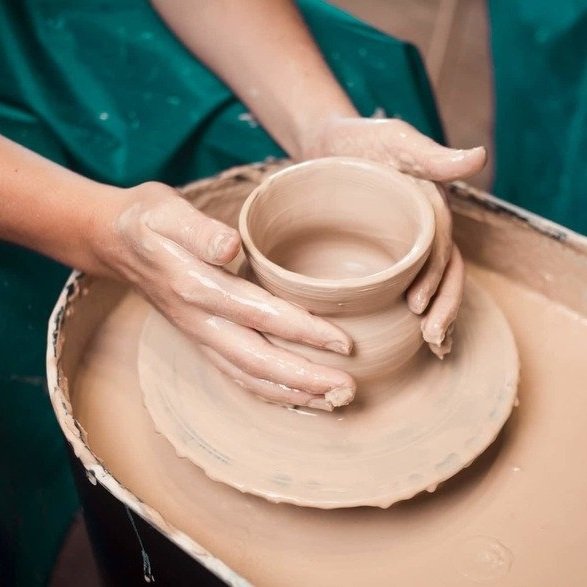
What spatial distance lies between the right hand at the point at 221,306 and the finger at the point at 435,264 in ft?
0.40

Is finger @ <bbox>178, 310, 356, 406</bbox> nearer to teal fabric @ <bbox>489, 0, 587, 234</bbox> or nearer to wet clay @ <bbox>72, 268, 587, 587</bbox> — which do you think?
wet clay @ <bbox>72, 268, 587, 587</bbox>

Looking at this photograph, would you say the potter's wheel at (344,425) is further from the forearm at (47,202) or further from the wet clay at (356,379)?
the forearm at (47,202)

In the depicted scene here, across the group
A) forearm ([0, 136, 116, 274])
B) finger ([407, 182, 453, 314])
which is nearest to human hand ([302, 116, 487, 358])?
finger ([407, 182, 453, 314])

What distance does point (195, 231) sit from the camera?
0.92m

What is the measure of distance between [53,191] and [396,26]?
2363 millimetres

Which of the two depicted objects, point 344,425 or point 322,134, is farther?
point 322,134

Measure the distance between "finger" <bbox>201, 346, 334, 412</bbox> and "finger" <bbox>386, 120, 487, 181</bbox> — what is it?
363 millimetres

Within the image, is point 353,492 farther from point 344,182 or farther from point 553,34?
point 553,34

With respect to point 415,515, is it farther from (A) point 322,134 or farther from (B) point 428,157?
(A) point 322,134

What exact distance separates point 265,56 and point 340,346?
2.22 feet

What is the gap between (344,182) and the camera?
1081mm

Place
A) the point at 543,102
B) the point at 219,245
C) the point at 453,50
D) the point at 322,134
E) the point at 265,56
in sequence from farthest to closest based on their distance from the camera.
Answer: the point at 453,50
the point at 543,102
the point at 265,56
the point at 322,134
the point at 219,245

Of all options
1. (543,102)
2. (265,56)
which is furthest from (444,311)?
(543,102)

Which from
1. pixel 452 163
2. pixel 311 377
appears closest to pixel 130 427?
pixel 311 377
